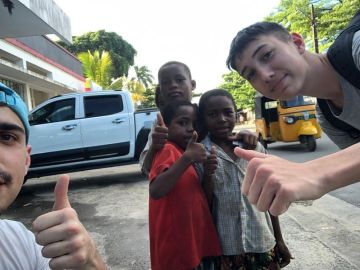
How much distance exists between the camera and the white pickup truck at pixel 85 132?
7.44m

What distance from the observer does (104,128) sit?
763cm

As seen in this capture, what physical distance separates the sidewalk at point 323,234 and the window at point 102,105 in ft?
14.0

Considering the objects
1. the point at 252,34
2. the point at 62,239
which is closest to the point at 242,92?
the point at 252,34

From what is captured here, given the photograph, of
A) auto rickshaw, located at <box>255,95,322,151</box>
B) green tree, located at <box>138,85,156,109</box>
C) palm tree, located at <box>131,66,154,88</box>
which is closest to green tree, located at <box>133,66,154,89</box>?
palm tree, located at <box>131,66,154,88</box>

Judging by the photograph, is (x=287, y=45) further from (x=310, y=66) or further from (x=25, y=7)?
(x=25, y=7)

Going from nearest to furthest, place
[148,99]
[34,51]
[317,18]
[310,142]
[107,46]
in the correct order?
[310,142] < [34,51] < [317,18] < [107,46] < [148,99]

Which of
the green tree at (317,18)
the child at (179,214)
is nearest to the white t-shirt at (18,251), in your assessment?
the child at (179,214)

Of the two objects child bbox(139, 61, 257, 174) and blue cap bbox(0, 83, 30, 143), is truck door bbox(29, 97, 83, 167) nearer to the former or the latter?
child bbox(139, 61, 257, 174)

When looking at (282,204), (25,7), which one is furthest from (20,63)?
(282,204)

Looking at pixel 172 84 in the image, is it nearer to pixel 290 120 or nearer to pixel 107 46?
pixel 290 120

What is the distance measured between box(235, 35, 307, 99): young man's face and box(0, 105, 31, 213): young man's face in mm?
1122

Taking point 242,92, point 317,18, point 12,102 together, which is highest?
point 317,18

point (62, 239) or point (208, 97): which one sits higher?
point (208, 97)

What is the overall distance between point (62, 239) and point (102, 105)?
22.6ft
